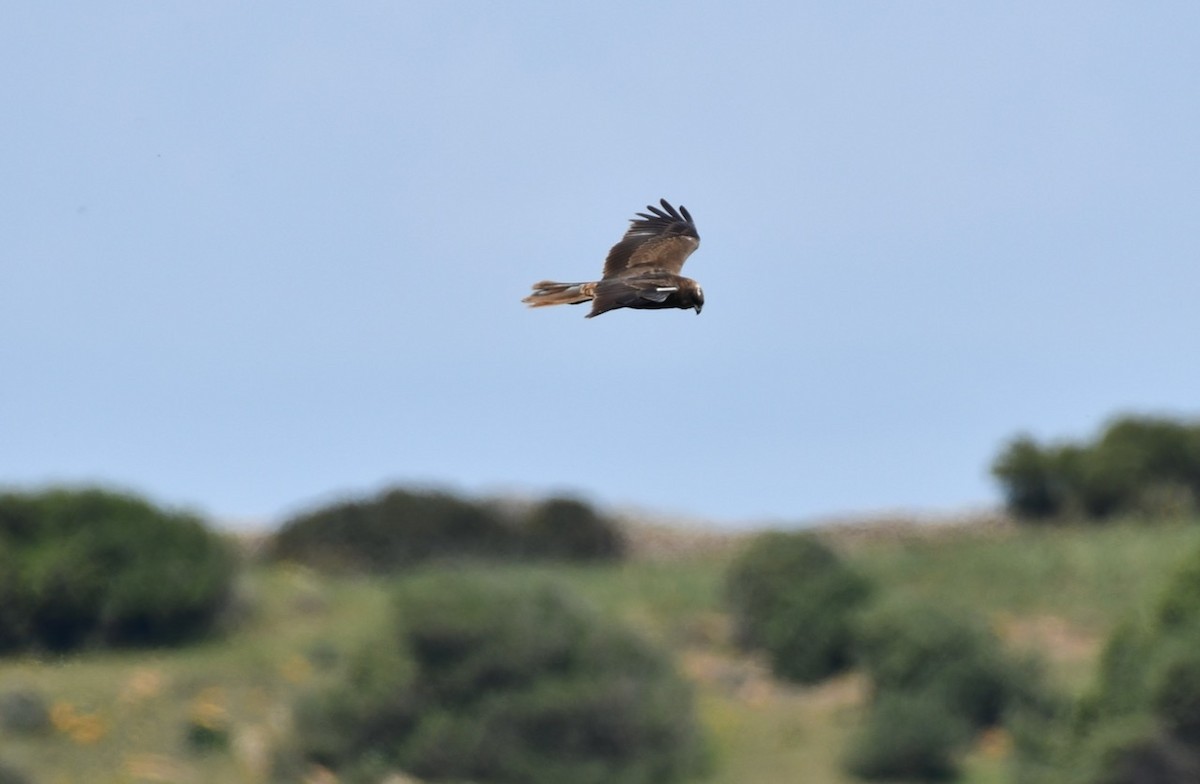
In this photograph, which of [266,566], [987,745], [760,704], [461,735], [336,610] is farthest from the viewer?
[266,566]

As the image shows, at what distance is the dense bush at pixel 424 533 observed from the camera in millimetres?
50250

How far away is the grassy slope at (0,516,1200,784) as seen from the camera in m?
33.5

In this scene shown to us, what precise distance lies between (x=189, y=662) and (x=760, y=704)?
926 cm

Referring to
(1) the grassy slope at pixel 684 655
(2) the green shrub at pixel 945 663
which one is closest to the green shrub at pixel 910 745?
(1) the grassy slope at pixel 684 655

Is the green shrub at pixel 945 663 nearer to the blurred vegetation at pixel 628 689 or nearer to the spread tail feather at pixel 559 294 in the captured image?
the blurred vegetation at pixel 628 689

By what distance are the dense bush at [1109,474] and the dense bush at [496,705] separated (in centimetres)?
2145

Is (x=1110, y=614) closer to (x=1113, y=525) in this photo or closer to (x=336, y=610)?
(x=1113, y=525)

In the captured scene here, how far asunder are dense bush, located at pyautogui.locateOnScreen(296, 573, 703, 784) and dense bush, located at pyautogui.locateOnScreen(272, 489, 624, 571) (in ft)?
49.8

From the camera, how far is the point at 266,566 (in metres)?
49.5

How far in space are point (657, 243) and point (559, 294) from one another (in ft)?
2.78

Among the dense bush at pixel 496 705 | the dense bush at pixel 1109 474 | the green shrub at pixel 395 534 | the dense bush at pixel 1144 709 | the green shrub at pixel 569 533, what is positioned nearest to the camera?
the dense bush at pixel 1144 709

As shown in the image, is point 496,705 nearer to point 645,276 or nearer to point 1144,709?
point 1144,709

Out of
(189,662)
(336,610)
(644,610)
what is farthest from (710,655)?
(189,662)

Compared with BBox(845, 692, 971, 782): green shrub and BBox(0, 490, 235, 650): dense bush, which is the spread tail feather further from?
BBox(0, 490, 235, 650): dense bush
